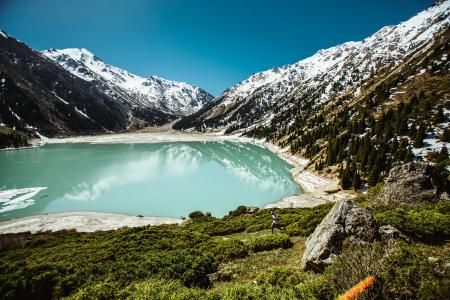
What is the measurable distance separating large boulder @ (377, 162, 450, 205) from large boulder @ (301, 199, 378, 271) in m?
13.2

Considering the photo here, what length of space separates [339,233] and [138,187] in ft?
212

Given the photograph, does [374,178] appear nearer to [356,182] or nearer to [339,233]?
[356,182]

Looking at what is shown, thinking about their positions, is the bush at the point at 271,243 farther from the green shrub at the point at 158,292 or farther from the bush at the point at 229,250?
the green shrub at the point at 158,292

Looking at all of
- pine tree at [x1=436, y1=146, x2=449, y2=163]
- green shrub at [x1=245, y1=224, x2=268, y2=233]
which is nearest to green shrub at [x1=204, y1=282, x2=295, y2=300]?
green shrub at [x1=245, y1=224, x2=268, y2=233]

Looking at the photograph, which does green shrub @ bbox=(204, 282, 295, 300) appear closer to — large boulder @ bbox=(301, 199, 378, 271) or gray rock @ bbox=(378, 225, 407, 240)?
large boulder @ bbox=(301, 199, 378, 271)

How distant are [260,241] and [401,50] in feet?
759

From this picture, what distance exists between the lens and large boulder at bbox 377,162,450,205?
2342 cm

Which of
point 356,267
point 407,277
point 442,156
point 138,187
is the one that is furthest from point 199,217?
point 442,156

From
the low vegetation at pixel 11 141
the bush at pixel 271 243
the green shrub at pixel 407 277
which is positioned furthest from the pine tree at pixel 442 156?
the low vegetation at pixel 11 141

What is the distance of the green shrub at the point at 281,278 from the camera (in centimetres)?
1113

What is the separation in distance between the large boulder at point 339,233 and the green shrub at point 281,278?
1682 millimetres

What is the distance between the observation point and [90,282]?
563 inches

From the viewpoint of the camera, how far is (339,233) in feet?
43.0

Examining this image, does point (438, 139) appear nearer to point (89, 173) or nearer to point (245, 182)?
point (245, 182)
